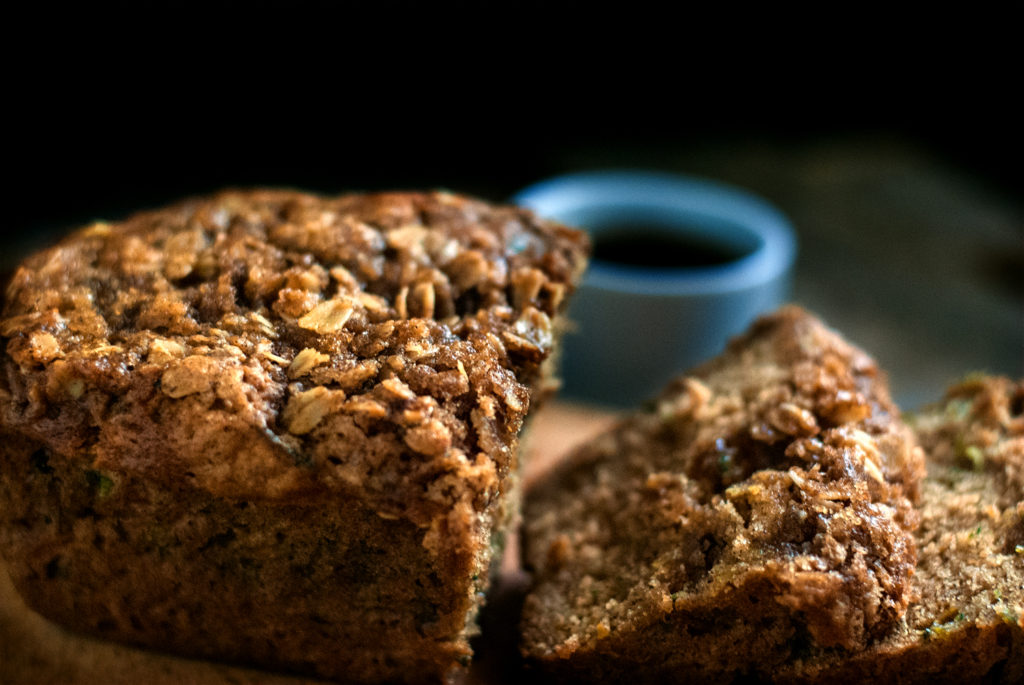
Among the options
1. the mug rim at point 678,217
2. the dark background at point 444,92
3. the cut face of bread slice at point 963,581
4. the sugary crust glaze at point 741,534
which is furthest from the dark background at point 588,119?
the sugary crust glaze at point 741,534

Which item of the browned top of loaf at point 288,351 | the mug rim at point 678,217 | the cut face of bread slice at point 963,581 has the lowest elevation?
the cut face of bread slice at point 963,581

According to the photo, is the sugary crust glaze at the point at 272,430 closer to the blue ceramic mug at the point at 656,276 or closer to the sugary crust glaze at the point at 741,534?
the sugary crust glaze at the point at 741,534

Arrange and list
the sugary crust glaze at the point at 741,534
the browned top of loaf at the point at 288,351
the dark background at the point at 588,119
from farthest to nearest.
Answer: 1. the dark background at the point at 588,119
2. the sugary crust glaze at the point at 741,534
3. the browned top of loaf at the point at 288,351

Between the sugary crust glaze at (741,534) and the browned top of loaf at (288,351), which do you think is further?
the sugary crust glaze at (741,534)

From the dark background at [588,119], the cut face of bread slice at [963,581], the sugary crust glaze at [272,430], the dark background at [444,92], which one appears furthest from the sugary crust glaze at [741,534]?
the dark background at [444,92]

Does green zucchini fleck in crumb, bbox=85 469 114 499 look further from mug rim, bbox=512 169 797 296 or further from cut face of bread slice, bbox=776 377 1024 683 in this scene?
mug rim, bbox=512 169 797 296

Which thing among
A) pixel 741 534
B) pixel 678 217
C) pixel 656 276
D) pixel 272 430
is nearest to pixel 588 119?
pixel 678 217

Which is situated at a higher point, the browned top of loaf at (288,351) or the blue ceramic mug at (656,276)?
the browned top of loaf at (288,351)

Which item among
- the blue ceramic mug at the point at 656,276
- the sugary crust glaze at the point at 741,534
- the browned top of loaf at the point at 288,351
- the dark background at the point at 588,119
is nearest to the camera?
the browned top of loaf at the point at 288,351
